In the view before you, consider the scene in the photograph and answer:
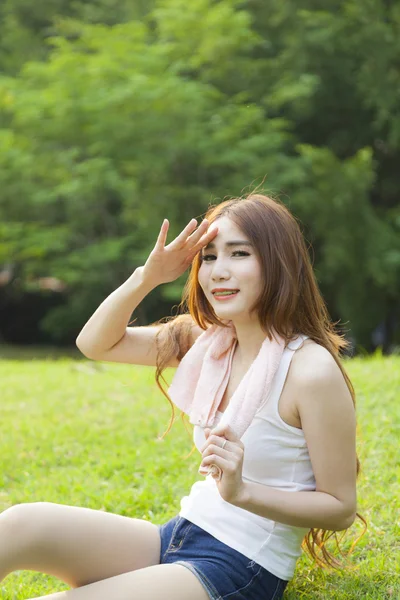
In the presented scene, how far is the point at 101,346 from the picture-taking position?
233cm

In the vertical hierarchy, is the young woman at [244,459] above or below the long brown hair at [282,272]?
below

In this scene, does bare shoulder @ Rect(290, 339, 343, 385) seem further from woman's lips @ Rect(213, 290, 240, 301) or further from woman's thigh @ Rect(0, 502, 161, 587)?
woman's thigh @ Rect(0, 502, 161, 587)

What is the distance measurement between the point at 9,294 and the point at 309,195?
8.59 metres

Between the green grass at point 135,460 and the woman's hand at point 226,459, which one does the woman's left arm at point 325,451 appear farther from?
the green grass at point 135,460

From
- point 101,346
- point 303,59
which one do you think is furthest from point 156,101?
point 101,346

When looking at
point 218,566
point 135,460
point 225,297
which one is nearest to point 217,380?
point 225,297

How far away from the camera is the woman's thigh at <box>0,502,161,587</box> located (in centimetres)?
197

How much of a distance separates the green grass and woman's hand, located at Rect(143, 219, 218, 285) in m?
1.04

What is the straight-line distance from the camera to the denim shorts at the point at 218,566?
6.31 ft

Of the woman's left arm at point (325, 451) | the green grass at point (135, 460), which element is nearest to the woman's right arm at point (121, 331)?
the woman's left arm at point (325, 451)

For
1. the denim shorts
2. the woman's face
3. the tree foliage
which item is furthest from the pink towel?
the tree foliage

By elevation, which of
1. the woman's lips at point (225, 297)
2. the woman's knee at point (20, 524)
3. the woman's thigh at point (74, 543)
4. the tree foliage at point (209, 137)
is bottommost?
the tree foliage at point (209, 137)

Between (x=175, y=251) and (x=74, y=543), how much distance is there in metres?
0.83

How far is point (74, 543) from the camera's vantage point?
2.01 m
